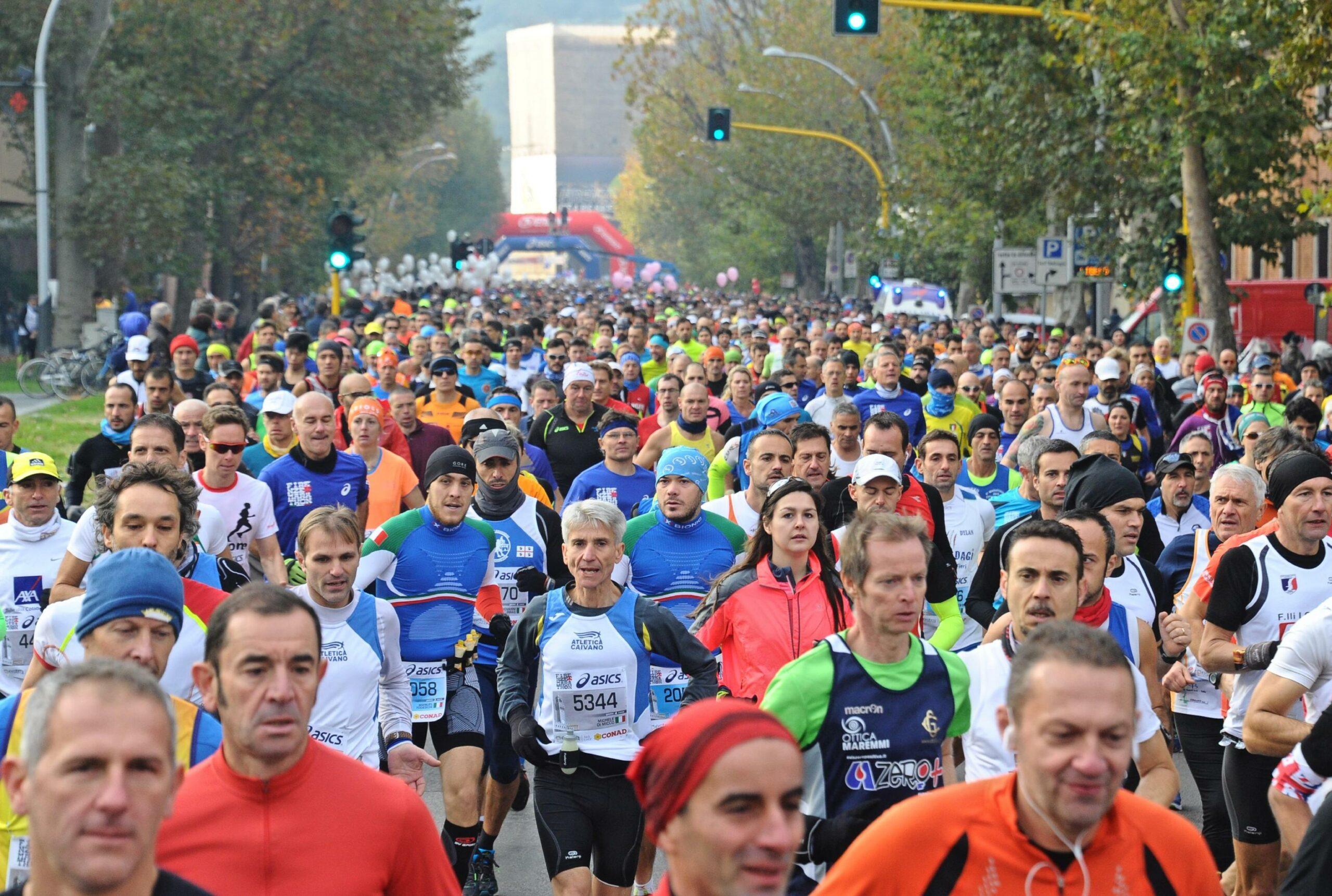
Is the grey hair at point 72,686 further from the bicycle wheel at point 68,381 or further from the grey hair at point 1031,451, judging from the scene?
the bicycle wheel at point 68,381

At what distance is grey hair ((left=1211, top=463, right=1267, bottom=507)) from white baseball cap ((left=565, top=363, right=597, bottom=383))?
5.53 meters

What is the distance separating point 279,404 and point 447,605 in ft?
11.3

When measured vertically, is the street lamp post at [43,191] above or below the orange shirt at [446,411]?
above

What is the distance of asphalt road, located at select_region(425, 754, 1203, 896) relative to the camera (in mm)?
7676

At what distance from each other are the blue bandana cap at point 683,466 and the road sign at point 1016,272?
857 inches

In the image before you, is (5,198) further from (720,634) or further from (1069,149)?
(720,634)

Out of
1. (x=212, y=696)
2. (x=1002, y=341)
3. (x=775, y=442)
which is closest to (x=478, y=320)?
(x=1002, y=341)

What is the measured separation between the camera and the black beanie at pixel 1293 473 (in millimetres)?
6359

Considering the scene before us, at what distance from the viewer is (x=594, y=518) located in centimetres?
671

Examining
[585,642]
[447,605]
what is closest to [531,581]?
[447,605]

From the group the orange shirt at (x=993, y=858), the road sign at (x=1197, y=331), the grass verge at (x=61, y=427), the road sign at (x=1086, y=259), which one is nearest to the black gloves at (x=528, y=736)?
the orange shirt at (x=993, y=858)

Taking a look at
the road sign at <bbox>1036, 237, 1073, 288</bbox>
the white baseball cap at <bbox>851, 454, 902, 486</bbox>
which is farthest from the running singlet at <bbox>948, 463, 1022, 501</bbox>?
the road sign at <bbox>1036, 237, 1073, 288</bbox>

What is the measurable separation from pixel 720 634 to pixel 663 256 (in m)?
158

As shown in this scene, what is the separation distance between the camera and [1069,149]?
1077 inches
